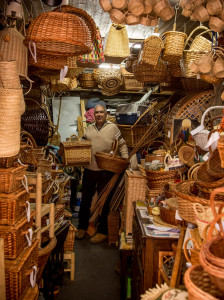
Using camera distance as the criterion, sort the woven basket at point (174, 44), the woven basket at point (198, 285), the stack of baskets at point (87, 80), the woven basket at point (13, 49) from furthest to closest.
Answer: the stack of baskets at point (87, 80)
the woven basket at point (174, 44)
the woven basket at point (13, 49)
the woven basket at point (198, 285)

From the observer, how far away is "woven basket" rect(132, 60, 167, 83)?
359 cm

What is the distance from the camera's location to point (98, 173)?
4992 millimetres

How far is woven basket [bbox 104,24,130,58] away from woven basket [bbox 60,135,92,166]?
1.48 m

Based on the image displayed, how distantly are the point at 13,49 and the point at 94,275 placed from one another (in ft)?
9.38

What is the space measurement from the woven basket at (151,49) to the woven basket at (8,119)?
168 centimetres

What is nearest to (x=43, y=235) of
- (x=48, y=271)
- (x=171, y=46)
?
(x=48, y=271)

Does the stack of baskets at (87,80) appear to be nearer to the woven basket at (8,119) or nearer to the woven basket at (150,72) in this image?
the woven basket at (150,72)

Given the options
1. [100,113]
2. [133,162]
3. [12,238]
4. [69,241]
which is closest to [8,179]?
[12,238]

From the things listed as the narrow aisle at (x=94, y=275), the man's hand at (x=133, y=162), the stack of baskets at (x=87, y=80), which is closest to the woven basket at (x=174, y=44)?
the man's hand at (x=133, y=162)

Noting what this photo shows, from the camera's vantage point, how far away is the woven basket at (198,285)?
0.94 m

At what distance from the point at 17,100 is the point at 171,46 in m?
1.83

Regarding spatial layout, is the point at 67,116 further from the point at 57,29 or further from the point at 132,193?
the point at 57,29

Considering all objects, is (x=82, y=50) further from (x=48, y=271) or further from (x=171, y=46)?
(x=48, y=271)

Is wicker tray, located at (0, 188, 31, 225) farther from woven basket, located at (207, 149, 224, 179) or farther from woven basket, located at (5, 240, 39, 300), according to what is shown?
woven basket, located at (207, 149, 224, 179)
